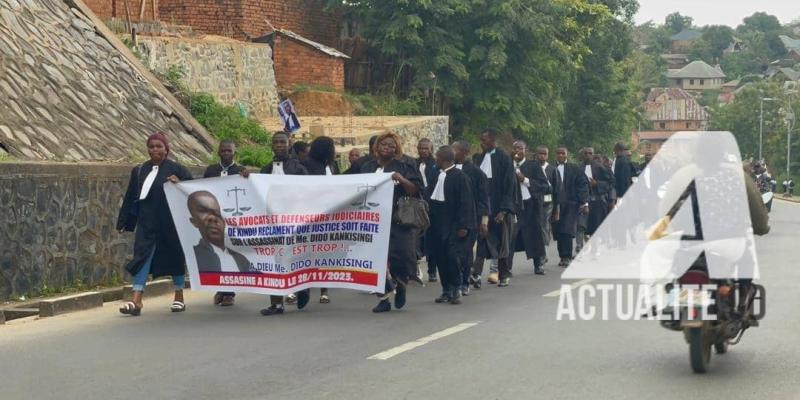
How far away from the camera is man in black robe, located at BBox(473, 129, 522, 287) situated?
54.6ft

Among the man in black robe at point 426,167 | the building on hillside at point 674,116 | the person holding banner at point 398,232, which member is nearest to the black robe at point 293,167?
the person holding banner at point 398,232

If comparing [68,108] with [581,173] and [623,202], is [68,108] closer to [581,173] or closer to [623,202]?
[581,173]

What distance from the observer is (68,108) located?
67.4 ft

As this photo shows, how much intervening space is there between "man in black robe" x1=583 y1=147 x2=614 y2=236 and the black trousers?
2315mm

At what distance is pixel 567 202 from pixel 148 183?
8.59 metres

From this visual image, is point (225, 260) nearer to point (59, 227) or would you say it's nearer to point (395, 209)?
point (395, 209)

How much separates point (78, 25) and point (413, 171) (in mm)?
12349

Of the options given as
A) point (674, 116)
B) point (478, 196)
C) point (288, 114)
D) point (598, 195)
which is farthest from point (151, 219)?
point (674, 116)

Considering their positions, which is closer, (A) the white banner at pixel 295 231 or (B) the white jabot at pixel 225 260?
(A) the white banner at pixel 295 231

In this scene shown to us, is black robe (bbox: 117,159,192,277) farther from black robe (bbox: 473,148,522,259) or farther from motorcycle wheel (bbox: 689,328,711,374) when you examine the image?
motorcycle wheel (bbox: 689,328,711,374)

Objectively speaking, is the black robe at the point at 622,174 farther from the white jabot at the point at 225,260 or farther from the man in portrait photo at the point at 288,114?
the white jabot at the point at 225,260

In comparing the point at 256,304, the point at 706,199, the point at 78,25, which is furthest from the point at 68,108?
the point at 706,199

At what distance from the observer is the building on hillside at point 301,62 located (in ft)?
112
